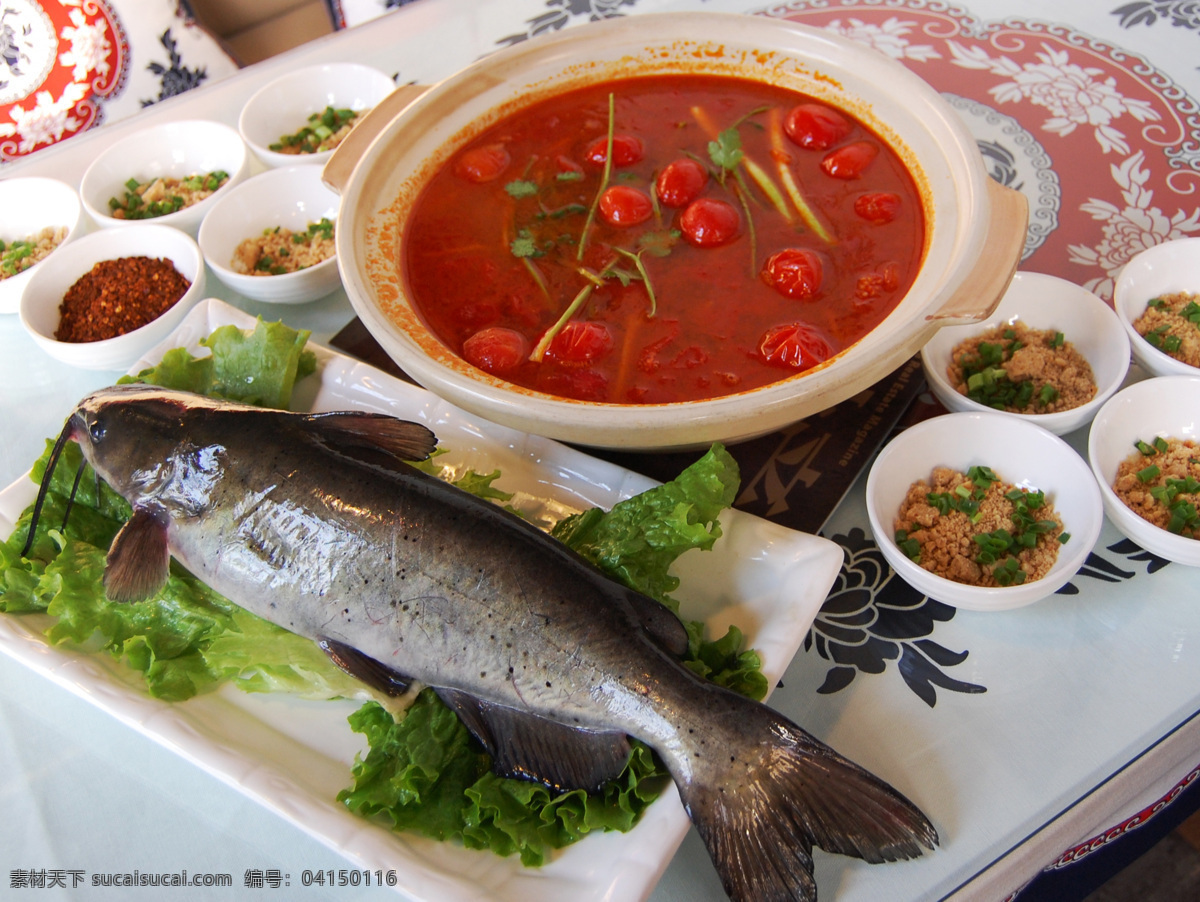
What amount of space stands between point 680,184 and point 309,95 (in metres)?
1.51

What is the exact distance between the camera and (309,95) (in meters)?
2.86

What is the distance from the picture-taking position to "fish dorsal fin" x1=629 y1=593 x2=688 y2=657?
136cm

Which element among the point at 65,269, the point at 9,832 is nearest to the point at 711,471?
the point at 9,832

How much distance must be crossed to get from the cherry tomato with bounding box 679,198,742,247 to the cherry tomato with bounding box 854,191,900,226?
0.98 feet

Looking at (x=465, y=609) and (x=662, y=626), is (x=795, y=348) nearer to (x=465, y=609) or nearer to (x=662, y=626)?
(x=662, y=626)

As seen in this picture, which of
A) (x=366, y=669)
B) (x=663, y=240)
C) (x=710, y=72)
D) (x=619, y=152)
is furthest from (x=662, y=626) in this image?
(x=710, y=72)

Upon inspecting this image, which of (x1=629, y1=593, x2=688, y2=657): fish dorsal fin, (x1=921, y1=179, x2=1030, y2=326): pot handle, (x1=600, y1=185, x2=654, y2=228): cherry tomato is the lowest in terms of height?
(x1=629, y1=593, x2=688, y2=657): fish dorsal fin

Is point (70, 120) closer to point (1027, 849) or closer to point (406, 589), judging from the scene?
point (406, 589)

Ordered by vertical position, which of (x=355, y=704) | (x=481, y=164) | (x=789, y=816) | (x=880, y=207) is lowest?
(x=355, y=704)

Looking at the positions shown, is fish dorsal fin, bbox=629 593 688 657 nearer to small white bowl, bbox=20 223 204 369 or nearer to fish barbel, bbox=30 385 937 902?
fish barbel, bbox=30 385 937 902

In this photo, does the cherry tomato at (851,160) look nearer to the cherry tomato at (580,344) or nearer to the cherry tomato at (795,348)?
the cherry tomato at (795,348)

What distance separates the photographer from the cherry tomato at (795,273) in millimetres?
1837

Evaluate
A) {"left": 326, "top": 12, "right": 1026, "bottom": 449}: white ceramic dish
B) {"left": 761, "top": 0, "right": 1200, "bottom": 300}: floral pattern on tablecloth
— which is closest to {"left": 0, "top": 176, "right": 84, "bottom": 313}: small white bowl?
{"left": 326, "top": 12, "right": 1026, "bottom": 449}: white ceramic dish

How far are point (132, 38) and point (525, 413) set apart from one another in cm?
345
